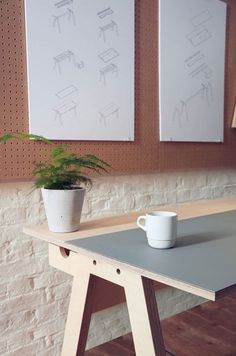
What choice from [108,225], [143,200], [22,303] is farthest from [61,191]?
[143,200]

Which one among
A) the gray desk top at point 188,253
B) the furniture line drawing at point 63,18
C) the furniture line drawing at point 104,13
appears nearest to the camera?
the gray desk top at point 188,253

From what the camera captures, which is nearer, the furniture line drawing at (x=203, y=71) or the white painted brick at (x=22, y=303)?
the white painted brick at (x=22, y=303)

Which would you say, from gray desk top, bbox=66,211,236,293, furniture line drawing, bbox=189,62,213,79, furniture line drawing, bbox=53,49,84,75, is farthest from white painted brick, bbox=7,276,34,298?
furniture line drawing, bbox=189,62,213,79

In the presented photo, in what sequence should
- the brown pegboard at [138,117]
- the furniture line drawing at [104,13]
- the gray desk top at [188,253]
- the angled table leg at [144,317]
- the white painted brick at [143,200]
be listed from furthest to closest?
the white painted brick at [143,200], the furniture line drawing at [104,13], the brown pegboard at [138,117], the angled table leg at [144,317], the gray desk top at [188,253]

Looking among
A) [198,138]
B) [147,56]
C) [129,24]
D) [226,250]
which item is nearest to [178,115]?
[198,138]

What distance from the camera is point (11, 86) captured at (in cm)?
127

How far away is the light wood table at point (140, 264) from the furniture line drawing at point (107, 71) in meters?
0.62

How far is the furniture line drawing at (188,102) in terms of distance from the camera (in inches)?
72.7

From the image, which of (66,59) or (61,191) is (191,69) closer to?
(66,59)

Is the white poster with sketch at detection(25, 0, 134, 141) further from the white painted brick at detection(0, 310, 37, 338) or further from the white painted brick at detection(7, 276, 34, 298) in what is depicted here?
the white painted brick at detection(0, 310, 37, 338)

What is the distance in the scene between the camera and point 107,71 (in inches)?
60.7

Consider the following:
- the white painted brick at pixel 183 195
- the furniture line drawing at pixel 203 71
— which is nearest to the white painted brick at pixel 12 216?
the white painted brick at pixel 183 195

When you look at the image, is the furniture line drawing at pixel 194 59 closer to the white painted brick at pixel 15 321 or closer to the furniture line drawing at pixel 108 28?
the furniture line drawing at pixel 108 28

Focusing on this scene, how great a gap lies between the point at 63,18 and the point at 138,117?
1.77 ft
